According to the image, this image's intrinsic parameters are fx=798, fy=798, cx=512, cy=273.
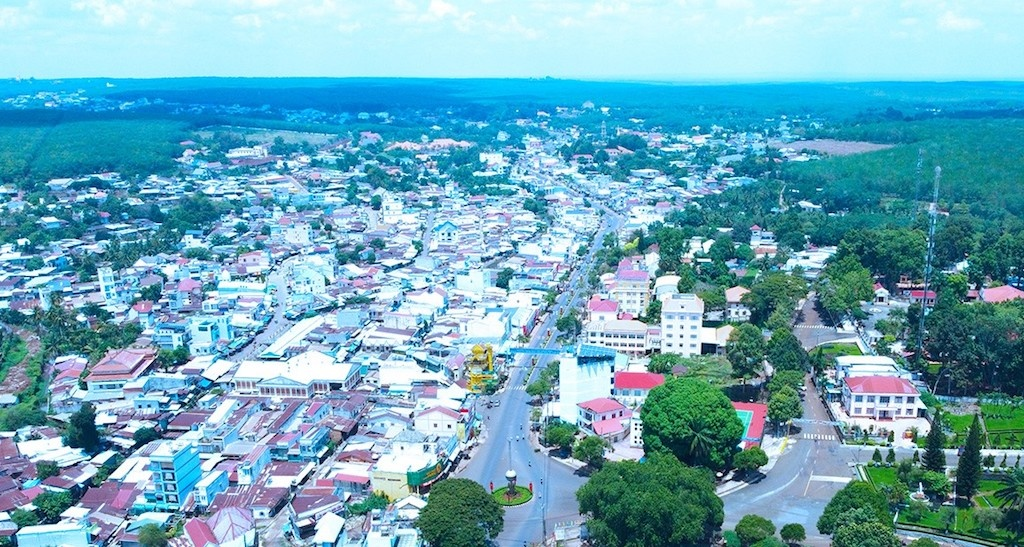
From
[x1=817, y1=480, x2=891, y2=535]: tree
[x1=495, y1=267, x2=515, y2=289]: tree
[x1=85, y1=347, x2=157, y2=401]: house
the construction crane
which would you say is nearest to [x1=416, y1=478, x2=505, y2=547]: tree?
[x1=817, y1=480, x2=891, y2=535]: tree

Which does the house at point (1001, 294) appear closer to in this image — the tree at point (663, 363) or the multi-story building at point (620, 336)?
the tree at point (663, 363)

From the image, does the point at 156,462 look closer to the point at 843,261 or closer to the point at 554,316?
the point at 554,316

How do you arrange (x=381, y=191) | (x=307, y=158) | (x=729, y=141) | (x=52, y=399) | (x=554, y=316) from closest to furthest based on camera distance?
(x=52, y=399)
(x=554, y=316)
(x=381, y=191)
(x=307, y=158)
(x=729, y=141)

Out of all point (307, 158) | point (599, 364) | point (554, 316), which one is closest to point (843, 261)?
point (554, 316)

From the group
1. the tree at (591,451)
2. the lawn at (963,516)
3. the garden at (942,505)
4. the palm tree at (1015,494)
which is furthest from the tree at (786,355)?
the tree at (591,451)

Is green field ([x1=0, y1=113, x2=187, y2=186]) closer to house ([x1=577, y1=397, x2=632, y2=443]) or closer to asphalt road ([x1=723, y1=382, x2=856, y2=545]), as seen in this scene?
house ([x1=577, y1=397, x2=632, y2=443])

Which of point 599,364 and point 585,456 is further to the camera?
point 599,364

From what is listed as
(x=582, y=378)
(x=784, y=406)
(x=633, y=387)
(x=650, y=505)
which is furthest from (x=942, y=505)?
(x=582, y=378)
